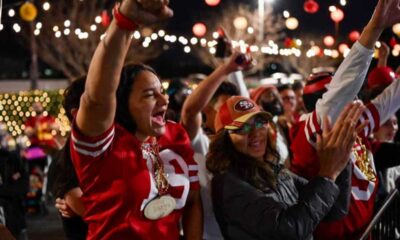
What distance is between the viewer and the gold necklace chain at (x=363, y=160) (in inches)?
137

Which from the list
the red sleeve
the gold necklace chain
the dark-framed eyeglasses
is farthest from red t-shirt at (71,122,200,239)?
the gold necklace chain

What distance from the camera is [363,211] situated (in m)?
3.51

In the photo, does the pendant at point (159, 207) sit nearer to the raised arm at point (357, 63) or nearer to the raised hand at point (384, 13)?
the raised arm at point (357, 63)

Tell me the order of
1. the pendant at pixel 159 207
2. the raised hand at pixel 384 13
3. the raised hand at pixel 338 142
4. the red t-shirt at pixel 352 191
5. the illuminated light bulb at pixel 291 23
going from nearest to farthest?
1. the pendant at pixel 159 207
2. the raised hand at pixel 338 142
3. the raised hand at pixel 384 13
4. the red t-shirt at pixel 352 191
5. the illuminated light bulb at pixel 291 23

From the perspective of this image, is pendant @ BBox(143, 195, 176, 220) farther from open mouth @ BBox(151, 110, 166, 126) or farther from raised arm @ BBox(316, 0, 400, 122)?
raised arm @ BBox(316, 0, 400, 122)

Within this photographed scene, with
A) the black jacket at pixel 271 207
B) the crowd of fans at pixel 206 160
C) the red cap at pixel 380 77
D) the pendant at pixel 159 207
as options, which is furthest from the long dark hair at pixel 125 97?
the red cap at pixel 380 77

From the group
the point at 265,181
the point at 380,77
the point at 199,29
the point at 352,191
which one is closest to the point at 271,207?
the point at 265,181

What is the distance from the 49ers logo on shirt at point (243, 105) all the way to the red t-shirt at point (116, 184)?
2.64ft

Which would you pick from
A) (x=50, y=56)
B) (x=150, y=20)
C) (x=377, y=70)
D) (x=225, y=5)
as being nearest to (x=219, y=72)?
(x=150, y=20)

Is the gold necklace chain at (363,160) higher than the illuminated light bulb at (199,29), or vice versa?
Answer: the gold necklace chain at (363,160)

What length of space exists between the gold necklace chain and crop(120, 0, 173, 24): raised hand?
6.39ft

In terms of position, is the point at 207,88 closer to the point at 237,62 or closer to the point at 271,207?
the point at 237,62

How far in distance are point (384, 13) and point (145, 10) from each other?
1602 mm

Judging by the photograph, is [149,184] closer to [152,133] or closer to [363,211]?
[152,133]
